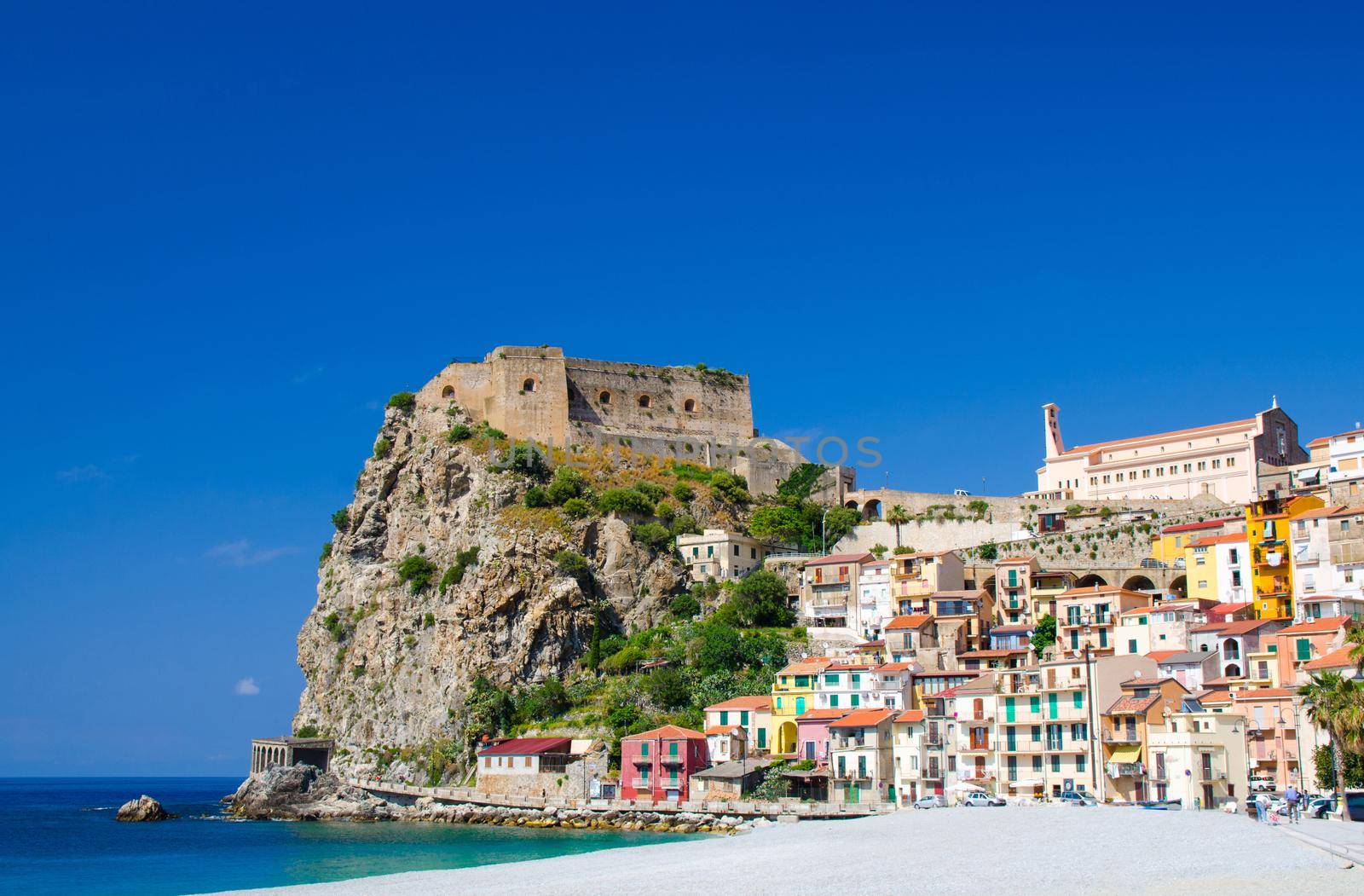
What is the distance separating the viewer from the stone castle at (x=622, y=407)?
278ft

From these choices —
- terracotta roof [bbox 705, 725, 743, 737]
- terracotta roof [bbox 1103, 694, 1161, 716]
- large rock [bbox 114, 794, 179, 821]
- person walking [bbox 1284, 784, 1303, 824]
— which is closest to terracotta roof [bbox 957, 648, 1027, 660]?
terracotta roof [bbox 705, 725, 743, 737]

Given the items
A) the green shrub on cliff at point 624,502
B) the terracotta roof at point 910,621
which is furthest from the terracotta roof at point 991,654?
the green shrub on cliff at point 624,502

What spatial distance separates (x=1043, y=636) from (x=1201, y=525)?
10556mm

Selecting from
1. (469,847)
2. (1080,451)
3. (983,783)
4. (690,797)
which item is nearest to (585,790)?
(690,797)

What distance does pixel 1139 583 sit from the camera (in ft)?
230

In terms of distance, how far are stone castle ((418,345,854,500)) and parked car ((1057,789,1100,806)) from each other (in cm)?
3846

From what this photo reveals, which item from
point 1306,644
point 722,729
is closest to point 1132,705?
point 1306,644

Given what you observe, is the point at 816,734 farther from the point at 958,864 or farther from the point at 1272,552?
the point at 958,864

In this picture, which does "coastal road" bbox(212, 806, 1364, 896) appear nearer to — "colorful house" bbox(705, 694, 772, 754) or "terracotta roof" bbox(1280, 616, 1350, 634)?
"terracotta roof" bbox(1280, 616, 1350, 634)

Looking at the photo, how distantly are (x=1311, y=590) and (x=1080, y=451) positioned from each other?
28617mm


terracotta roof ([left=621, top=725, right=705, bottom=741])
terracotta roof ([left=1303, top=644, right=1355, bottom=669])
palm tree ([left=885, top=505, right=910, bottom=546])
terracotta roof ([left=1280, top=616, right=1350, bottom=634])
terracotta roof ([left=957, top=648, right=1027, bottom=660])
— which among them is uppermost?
palm tree ([left=885, top=505, right=910, bottom=546])

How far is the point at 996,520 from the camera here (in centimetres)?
7862

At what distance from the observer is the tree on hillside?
6323 centimetres

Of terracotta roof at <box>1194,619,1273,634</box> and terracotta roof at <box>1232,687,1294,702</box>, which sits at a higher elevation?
terracotta roof at <box>1194,619,1273,634</box>
